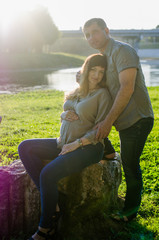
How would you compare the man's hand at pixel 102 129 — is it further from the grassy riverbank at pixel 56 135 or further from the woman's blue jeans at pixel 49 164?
the grassy riverbank at pixel 56 135

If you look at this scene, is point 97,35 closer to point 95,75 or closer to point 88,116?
point 95,75

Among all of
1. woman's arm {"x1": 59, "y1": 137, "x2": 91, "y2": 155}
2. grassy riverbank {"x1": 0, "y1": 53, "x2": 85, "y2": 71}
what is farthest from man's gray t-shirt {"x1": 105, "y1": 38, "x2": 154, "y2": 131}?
grassy riverbank {"x1": 0, "y1": 53, "x2": 85, "y2": 71}

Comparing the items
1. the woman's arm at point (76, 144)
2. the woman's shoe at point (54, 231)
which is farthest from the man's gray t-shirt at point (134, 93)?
the woman's shoe at point (54, 231)

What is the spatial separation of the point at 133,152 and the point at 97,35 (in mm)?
1252

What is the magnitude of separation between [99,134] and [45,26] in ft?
201

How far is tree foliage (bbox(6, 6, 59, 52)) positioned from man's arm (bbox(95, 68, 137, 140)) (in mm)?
56024

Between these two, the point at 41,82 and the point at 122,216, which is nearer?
the point at 122,216

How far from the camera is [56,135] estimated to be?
6688 mm

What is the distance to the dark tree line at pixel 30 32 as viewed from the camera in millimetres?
55625

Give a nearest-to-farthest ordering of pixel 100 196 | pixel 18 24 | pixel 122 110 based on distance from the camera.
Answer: pixel 122 110
pixel 100 196
pixel 18 24

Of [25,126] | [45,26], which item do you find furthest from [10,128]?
[45,26]

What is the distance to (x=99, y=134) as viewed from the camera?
2922 millimetres

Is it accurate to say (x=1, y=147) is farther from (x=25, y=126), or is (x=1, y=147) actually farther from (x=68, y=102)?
(x=68, y=102)

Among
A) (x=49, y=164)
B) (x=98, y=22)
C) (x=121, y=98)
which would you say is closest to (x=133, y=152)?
(x=121, y=98)
